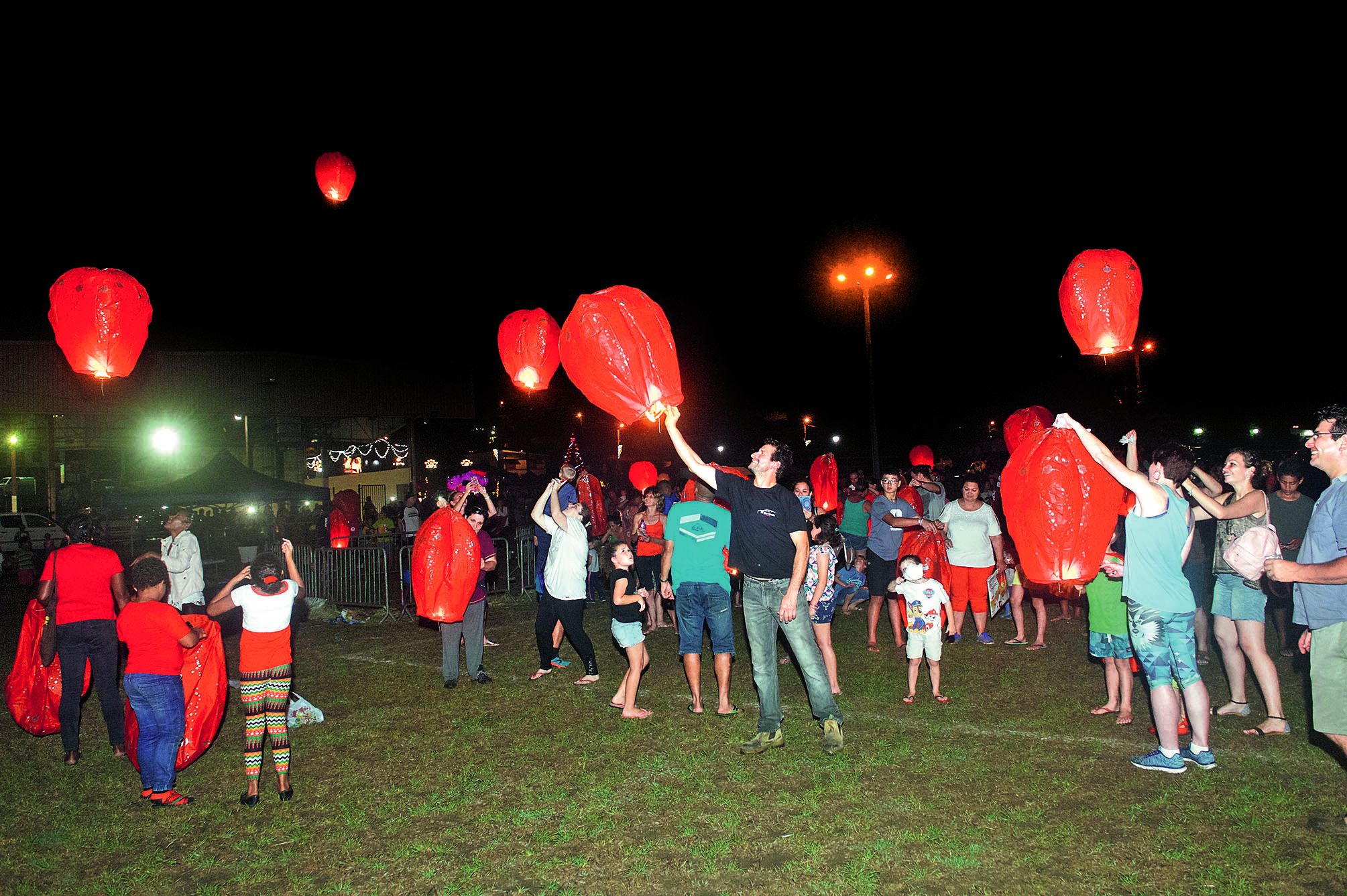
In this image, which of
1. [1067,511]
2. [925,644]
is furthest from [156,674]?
[1067,511]

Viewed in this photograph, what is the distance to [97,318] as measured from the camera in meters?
5.95

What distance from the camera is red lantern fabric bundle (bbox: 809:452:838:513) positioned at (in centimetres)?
1071

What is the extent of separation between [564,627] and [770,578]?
2.71 m

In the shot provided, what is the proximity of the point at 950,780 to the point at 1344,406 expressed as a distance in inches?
113

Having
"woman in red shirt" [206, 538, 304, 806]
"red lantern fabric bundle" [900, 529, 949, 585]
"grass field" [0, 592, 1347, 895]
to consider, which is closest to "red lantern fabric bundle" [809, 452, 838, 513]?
"red lantern fabric bundle" [900, 529, 949, 585]

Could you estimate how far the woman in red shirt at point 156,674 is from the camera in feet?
14.9

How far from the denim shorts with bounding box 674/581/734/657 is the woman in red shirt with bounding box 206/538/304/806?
2.58 m

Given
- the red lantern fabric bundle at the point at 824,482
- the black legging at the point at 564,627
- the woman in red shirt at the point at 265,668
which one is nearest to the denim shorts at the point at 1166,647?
the black legging at the point at 564,627

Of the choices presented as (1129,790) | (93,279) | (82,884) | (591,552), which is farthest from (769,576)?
(591,552)

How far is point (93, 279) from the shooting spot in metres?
5.96

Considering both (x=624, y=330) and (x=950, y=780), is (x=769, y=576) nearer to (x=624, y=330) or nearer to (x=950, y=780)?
(x=950, y=780)

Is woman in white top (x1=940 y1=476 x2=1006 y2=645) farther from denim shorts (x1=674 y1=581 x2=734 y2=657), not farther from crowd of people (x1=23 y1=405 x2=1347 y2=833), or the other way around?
denim shorts (x1=674 y1=581 x2=734 y2=657)

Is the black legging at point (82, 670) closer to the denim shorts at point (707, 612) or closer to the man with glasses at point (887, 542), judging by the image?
the denim shorts at point (707, 612)

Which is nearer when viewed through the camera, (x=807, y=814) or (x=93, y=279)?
(x=807, y=814)
